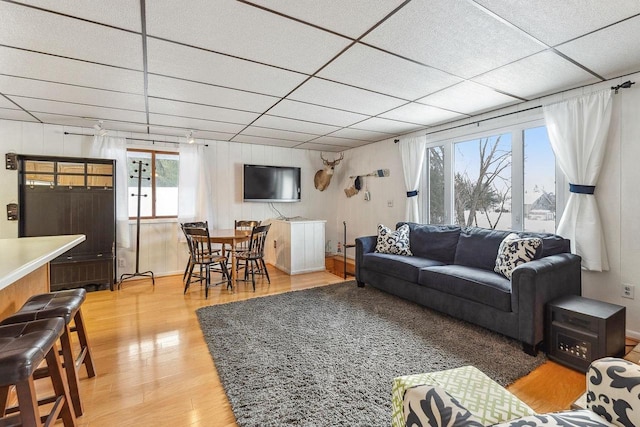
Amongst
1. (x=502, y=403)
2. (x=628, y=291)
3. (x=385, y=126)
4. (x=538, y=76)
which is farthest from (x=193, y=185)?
(x=628, y=291)

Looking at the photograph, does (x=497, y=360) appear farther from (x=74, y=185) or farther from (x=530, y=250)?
(x=74, y=185)

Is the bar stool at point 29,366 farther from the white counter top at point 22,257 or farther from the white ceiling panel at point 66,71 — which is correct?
the white ceiling panel at point 66,71

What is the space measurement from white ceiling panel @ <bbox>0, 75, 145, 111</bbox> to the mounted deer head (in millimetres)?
3311

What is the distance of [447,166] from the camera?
4195mm

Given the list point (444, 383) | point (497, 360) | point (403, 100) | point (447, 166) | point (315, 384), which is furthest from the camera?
point (447, 166)

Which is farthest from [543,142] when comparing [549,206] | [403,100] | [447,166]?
[403,100]

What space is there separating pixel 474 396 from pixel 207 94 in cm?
313

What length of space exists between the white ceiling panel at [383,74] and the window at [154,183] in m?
3.42

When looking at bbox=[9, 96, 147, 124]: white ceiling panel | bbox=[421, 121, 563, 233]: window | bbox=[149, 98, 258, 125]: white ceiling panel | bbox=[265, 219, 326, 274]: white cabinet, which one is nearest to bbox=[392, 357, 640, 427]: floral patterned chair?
bbox=[421, 121, 563, 233]: window

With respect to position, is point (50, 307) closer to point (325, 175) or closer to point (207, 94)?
point (207, 94)

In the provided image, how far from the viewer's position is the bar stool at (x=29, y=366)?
41.6 inches

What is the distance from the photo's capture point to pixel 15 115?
3596 millimetres

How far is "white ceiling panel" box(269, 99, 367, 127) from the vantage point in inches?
132

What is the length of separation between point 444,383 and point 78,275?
4.48m
